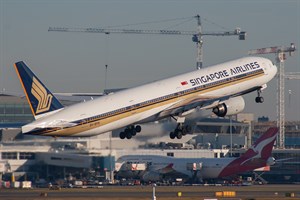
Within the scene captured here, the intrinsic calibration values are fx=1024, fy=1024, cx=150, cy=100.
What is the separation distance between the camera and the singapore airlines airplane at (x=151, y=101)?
294 feet

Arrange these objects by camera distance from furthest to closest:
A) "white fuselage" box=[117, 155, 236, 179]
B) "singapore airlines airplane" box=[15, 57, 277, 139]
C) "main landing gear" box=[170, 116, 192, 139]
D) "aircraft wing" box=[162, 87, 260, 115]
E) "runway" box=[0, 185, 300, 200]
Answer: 1. "white fuselage" box=[117, 155, 236, 179]
2. "runway" box=[0, 185, 300, 200]
3. "main landing gear" box=[170, 116, 192, 139]
4. "aircraft wing" box=[162, 87, 260, 115]
5. "singapore airlines airplane" box=[15, 57, 277, 139]

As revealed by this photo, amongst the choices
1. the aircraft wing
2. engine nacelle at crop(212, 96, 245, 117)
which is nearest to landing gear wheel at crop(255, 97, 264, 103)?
engine nacelle at crop(212, 96, 245, 117)

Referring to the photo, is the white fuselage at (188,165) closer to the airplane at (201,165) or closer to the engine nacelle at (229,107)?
the airplane at (201,165)

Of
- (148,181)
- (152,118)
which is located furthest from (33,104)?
(148,181)

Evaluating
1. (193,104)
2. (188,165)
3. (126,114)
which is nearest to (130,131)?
(193,104)

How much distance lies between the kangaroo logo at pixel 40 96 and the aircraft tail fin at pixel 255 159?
6059 centimetres

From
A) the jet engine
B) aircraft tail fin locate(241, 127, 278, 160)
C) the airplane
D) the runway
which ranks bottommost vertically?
the runway

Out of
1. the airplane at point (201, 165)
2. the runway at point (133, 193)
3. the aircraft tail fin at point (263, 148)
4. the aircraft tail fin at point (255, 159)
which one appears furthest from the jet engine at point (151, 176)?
the aircraft tail fin at point (263, 148)

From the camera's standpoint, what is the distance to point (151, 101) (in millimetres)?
94375

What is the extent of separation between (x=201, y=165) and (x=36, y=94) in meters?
61.9

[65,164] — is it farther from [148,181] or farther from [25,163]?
[148,181]

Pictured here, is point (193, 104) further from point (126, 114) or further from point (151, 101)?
point (126, 114)

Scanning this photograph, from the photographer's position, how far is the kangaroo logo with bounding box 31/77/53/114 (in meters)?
90.1

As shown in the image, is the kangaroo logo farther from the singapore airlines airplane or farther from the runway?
the runway
